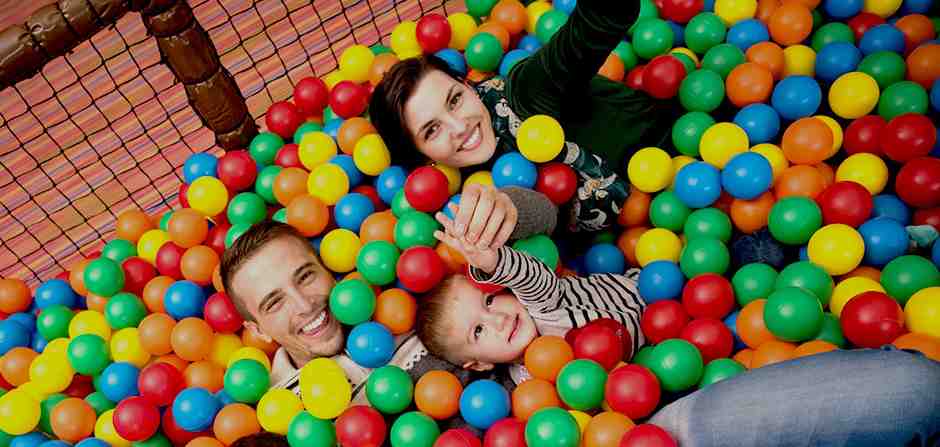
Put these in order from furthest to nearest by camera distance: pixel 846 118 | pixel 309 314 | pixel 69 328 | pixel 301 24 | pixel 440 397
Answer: pixel 301 24, pixel 69 328, pixel 846 118, pixel 309 314, pixel 440 397

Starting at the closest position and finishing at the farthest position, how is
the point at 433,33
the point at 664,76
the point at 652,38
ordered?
the point at 664,76, the point at 652,38, the point at 433,33

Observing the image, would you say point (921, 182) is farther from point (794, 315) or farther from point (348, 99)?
point (348, 99)

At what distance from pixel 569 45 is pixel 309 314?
2.04 feet

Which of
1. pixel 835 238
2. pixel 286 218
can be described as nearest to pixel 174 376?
pixel 286 218

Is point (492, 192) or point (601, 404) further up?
point (492, 192)

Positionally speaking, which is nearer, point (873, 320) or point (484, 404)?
point (873, 320)

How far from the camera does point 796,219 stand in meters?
1.32

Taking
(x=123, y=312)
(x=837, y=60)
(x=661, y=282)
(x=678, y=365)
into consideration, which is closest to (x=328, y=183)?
(x=123, y=312)

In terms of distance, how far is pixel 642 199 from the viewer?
155 centimetres

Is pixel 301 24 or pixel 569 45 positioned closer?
pixel 569 45

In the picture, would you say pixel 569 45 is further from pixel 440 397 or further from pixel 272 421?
pixel 272 421

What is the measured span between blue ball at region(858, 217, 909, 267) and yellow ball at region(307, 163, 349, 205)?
3.07 feet

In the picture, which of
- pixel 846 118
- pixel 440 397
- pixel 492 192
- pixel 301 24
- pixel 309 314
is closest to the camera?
pixel 492 192

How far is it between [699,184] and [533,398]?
0.49 m
